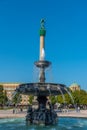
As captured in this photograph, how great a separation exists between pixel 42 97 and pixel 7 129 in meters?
7.94

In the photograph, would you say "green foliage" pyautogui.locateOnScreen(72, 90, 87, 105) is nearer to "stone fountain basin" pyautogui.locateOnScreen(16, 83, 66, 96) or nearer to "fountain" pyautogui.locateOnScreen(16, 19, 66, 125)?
"fountain" pyautogui.locateOnScreen(16, 19, 66, 125)

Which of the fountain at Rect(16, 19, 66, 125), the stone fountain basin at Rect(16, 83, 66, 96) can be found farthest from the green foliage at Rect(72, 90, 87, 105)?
the stone fountain basin at Rect(16, 83, 66, 96)

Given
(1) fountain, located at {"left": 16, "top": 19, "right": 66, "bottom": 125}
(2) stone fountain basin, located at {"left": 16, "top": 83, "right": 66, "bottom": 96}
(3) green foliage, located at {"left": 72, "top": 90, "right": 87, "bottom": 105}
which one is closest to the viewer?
(2) stone fountain basin, located at {"left": 16, "top": 83, "right": 66, "bottom": 96}

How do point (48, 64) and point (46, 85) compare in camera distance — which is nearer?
point (46, 85)

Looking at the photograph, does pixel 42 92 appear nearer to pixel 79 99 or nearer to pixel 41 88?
pixel 41 88

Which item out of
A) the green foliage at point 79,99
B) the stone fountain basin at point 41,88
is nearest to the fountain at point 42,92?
the stone fountain basin at point 41,88

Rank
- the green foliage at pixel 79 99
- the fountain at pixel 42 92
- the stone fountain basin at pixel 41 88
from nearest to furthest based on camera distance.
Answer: the stone fountain basin at pixel 41 88 < the fountain at pixel 42 92 < the green foliage at pixel 79 99

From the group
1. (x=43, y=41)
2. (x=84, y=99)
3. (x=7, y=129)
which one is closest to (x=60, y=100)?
(x=84, y=99)

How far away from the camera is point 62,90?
147ft

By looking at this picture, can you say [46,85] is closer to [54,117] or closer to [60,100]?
[54,117]

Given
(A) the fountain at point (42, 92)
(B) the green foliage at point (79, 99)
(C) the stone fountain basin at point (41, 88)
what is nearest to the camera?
(C) the stone fountain basin at point (41, 88)

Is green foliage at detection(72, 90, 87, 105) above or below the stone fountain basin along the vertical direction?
above

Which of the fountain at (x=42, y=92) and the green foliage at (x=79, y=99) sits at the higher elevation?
the green foliage at (x=79, y=99)

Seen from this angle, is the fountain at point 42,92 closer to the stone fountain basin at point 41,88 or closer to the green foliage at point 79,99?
the stone fountain basin at point 41,88
